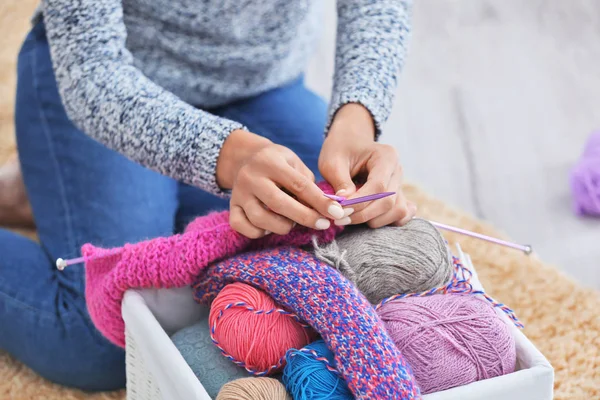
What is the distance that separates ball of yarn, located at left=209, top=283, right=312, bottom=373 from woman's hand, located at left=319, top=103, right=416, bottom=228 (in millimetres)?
123

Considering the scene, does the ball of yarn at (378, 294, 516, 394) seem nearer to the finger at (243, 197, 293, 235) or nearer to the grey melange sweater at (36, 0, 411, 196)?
the finger at (243, 197, 293, 235)

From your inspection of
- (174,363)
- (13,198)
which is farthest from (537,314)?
(13,198)

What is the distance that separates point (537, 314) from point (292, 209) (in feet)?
2.21

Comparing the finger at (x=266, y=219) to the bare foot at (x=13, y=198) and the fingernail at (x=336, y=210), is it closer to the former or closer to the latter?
the fingernail at (x=336, y=210)

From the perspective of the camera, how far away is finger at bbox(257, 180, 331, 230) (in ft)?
2.42

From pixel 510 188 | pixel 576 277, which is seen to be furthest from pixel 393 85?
pixel 510 188

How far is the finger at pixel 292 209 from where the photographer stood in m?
0.74

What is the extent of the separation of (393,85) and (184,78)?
1.12 ft

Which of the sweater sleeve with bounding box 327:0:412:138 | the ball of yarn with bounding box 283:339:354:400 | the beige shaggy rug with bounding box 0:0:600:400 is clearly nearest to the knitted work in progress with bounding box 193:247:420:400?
the ball of yarn with bounding box 283:339:354:400

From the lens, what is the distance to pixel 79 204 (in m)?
1.11

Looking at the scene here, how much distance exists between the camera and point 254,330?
2.22ft

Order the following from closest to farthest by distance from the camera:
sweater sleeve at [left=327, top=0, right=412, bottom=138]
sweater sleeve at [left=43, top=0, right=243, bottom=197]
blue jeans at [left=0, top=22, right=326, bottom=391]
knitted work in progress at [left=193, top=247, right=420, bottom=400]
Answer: knitted work in progress at [left=193, top=247, right=420, bottom=400]
sweater sleeve at [left=43, top=0, right=243, bottom=197]
sweater sleeve at [left=327, top=0, right=412, bottom=138]
blue jeans at [left=0, top=22, right=326, bottom=391]

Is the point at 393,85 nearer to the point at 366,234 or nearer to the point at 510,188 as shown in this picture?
the point at 366,234

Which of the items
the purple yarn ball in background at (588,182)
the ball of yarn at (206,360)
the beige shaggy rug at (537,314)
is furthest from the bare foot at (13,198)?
the purple yarn ball in background at (588,182)
